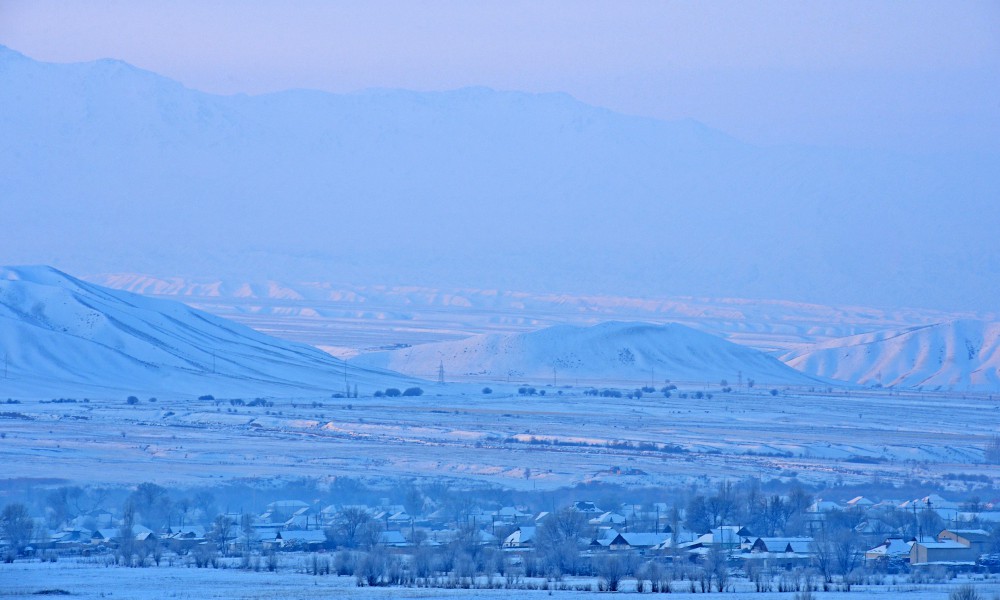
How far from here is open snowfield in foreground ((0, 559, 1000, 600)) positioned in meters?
28.0

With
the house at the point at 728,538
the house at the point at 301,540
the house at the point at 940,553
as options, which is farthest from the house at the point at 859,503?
the house at the point at 301,540

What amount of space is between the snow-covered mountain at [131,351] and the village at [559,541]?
4869 centimetres

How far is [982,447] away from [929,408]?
24937 mm

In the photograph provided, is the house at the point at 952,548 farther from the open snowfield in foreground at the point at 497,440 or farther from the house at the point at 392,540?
the open snowfield in foreground at the point at 497,440

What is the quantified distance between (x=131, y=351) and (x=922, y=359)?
201ft

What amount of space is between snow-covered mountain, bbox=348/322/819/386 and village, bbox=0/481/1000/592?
7504cm

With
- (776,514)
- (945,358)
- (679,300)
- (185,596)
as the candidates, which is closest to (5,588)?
(185,596)

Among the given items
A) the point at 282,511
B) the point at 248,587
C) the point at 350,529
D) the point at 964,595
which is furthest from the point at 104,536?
the point at 964,595

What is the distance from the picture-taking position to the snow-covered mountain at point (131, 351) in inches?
3725

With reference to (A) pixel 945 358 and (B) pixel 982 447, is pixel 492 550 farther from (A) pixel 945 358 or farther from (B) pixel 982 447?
(A) pixel 945 358

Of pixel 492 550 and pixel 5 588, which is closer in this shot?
pixel 5 588

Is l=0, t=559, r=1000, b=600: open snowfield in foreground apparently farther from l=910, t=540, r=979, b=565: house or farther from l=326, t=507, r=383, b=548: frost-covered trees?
l=326, t=507, r=383, b=548: frost-covered trees

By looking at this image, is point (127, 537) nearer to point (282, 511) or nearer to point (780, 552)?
point (282, 511)

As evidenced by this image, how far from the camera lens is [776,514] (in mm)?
39375
